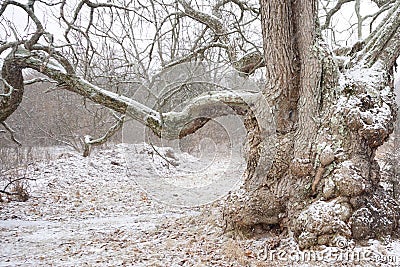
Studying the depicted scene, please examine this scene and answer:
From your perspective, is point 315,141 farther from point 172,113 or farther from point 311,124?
point 172,113

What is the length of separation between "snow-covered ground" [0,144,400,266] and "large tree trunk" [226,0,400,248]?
0.91 feet

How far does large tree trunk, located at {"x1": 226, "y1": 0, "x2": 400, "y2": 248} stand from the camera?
3910mm

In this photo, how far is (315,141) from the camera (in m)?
4.31

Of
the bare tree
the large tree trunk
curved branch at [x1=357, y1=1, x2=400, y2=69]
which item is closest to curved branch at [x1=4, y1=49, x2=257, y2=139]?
the bare tree

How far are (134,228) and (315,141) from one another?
3318mm

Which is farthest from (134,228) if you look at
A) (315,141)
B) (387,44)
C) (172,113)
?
(387,44)

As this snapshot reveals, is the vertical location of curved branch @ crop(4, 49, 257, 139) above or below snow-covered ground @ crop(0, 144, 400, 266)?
above

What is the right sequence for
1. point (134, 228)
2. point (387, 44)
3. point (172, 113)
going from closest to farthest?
1. point (387, 44)
2. point (172, 113)
3. point (134, 228)

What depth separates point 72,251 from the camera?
4805 millimetres

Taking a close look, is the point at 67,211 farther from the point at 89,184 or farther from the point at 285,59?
the point at 285,59

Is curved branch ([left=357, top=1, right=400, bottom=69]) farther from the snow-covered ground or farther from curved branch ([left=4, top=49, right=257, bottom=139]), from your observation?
the snow-covered ground

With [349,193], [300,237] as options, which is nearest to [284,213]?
[300,237]

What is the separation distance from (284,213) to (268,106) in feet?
4.50

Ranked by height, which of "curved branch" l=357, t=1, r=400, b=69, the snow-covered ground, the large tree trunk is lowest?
the snow-covered ground
